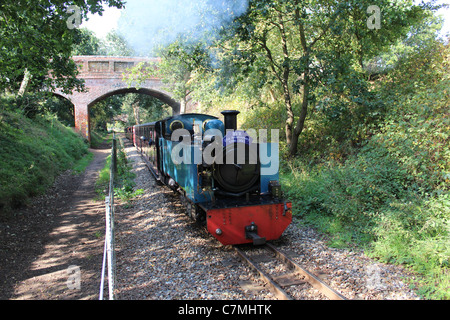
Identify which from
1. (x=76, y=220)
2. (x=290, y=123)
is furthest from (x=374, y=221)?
(x=76, y=220)

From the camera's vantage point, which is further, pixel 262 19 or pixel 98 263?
pixel 262 19

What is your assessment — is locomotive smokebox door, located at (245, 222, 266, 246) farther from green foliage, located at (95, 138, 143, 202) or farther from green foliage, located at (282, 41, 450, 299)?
green foliage, located at (95, 138, 143, 202)

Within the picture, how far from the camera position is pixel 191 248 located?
5746 mm

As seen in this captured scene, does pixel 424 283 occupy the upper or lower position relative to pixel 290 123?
lower

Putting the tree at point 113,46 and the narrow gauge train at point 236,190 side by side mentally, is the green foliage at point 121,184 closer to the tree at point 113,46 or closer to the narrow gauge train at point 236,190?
the narrow gauge train at point 236,190

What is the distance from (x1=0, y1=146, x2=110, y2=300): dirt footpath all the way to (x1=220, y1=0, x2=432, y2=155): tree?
21.5ft

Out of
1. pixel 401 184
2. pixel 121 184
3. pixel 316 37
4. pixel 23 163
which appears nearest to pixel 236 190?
pixel 401 184

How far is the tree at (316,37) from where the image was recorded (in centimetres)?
864

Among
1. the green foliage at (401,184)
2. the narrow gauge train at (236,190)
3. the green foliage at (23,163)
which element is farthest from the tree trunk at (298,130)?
the green foliage at (23,163)

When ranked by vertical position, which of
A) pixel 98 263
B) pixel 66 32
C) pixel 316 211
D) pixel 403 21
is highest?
pixel 403 21

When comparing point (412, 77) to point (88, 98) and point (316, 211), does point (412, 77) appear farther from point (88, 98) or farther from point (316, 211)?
point (88, 98)

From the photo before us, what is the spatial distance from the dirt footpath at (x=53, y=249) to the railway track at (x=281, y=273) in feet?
8.17

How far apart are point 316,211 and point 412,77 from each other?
5.08 meters
